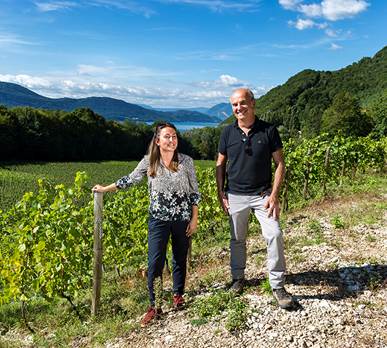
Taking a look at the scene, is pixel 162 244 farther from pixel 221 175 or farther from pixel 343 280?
pixel 343 280

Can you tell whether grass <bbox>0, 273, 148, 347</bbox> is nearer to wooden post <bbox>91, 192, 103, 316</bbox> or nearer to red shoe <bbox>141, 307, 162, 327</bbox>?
red shoe <bbox>141, 307, 162, 327</bbox>

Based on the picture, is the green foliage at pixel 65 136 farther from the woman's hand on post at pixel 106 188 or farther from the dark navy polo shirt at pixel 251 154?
the dark navy polo shirt at pixel 251 154

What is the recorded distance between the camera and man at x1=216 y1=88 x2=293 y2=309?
429 cm

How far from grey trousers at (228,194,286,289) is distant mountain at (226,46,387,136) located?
3507 inches

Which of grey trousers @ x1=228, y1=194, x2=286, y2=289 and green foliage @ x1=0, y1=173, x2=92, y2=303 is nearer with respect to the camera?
grey trousers @ x1=228, y1=194, x2=286, y2=289

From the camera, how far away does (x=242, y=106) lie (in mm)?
4324

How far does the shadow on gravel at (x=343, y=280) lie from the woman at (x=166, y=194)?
1644 mm

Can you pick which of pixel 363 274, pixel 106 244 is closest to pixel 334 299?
pixel 363 274

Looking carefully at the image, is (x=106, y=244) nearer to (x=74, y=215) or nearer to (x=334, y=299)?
(x=74, y=215)

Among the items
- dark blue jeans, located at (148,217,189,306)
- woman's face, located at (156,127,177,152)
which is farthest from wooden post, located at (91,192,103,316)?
woman's face, located at (156,127,177,152)

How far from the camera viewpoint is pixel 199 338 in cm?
407

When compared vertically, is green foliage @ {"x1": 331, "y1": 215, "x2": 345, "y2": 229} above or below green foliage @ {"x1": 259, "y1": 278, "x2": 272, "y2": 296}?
above

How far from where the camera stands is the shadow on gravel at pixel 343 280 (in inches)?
185

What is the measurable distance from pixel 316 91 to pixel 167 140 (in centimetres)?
14609
